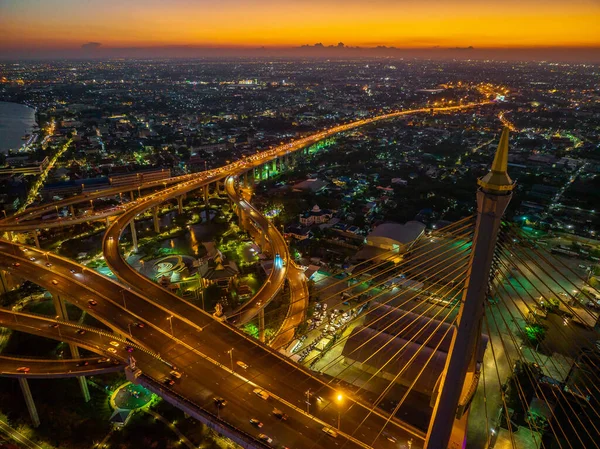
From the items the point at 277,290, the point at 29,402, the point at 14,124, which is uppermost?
the point at 277,290

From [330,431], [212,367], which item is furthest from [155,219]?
[330,431]

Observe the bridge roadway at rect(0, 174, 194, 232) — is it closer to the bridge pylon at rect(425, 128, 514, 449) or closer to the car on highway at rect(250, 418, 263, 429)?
the car on highway at rect(250, 418, 263, 429)

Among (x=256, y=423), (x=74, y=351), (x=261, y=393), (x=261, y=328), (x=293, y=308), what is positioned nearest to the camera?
(x=256, y=423)

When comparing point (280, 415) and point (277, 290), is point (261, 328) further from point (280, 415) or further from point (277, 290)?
point (280, 415)

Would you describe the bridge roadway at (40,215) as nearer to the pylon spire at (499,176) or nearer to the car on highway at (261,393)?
the car on highway at (261,393)

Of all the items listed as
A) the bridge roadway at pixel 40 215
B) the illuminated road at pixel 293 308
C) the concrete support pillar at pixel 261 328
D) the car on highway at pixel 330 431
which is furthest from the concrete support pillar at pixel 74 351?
the car on highway at pixel 330 431

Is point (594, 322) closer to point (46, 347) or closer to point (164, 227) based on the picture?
point (46, 347)

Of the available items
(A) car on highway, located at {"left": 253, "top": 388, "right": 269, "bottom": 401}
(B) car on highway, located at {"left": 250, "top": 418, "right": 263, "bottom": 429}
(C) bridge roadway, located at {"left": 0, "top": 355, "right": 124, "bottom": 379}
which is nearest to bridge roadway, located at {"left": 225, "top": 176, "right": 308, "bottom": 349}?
(A) car on highway, located at {"left": 253, "top": 388, "right": 269, "bottom": 401}
